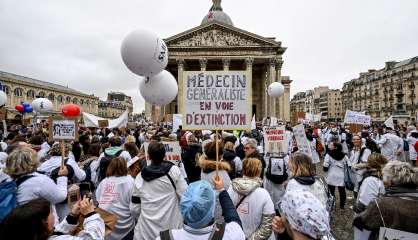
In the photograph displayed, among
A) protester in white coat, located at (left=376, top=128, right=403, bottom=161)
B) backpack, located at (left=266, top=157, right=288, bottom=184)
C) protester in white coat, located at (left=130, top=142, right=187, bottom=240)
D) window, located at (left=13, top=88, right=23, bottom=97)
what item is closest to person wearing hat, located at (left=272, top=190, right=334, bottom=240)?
protester in white coat, located at (left=130, top=142, right=187, bottom=240)

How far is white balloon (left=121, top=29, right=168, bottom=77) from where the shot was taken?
6188 millimetres

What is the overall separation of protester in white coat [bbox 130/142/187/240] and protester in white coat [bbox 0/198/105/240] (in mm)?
1362

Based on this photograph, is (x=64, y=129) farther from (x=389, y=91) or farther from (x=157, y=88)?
(x=389, y=91)

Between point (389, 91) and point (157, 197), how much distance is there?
91.6 metres

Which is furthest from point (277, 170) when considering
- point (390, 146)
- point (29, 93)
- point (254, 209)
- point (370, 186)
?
point (29, 93)

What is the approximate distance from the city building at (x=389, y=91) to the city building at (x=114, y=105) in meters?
73.2

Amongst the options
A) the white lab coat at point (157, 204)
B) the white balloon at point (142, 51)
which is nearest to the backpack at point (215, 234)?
the white lab coat at point (157, 204)

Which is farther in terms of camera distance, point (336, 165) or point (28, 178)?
point (336, 165)

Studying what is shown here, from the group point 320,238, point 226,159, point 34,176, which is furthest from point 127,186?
point 320,238

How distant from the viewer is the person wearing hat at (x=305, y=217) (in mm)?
1866

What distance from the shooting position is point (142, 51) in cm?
621

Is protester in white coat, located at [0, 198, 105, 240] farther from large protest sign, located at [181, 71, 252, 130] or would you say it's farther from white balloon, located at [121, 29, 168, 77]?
white balloon, located at [121, 29, 168, 77]

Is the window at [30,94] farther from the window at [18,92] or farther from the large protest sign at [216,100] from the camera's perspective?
the large protest sign at [216,100]

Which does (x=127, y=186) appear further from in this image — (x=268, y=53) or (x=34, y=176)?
(x=268, y=53)
